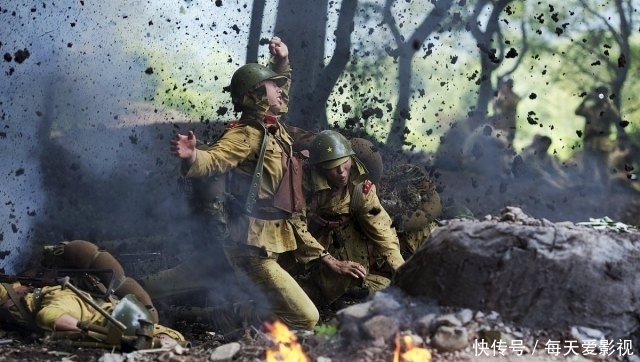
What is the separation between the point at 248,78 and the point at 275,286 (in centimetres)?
194

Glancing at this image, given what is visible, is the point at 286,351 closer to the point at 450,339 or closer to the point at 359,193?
the point at 450,339

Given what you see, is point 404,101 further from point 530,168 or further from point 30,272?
→ point 30,272

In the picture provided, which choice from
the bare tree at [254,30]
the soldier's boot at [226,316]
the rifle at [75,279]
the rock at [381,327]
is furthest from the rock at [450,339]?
the bare tree at [254,30]

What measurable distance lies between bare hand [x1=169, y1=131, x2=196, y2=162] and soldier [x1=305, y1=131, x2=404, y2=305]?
1.83 meters

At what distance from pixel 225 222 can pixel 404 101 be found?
6151 mm

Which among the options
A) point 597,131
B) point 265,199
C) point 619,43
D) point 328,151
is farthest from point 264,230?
point 619,43

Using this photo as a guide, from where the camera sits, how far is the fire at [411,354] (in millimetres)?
4930

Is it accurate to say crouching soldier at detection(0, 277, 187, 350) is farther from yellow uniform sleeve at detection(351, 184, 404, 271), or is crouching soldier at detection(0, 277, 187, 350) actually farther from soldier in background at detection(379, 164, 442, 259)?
soldier in background at detection(379, 164, 442, 259)

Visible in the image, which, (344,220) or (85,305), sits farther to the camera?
(344,220)

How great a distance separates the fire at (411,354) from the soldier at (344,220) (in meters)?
2.62

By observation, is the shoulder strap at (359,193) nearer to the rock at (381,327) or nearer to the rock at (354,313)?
the rock at (354,313)

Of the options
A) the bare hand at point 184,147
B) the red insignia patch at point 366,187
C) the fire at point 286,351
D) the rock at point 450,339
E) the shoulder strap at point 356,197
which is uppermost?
the bare hand at point 184,147

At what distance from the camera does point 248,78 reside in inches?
294

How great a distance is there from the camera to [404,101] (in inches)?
498
